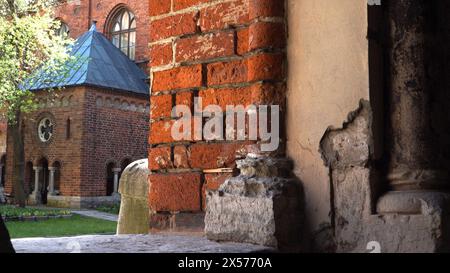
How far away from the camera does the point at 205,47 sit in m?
2.39

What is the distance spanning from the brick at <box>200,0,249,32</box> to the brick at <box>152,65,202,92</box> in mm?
201

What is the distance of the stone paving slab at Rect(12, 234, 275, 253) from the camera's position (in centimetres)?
175

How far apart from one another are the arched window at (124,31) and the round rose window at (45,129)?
17.5ft

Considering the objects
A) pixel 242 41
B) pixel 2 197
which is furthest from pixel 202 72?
pixel 2 197

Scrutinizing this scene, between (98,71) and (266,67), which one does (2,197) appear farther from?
(266,67)

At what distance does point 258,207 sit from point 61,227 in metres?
11.0

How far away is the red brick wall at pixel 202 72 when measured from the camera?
2152mm

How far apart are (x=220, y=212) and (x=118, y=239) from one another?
443 millimetres

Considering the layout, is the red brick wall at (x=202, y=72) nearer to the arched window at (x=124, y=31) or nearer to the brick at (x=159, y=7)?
the brick at (x=159, y=7)

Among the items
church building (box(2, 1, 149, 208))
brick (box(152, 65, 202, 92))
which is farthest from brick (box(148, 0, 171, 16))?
church building (box(2, 1, 149, 208))

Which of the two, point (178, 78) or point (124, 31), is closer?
point (178, 78)

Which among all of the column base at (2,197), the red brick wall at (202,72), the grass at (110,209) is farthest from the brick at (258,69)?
the column base at (2,197)

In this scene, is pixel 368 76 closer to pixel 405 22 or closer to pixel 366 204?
pixel 405 22

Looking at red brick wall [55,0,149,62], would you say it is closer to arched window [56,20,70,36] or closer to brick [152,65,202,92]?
arched window [56,20,70,36]
